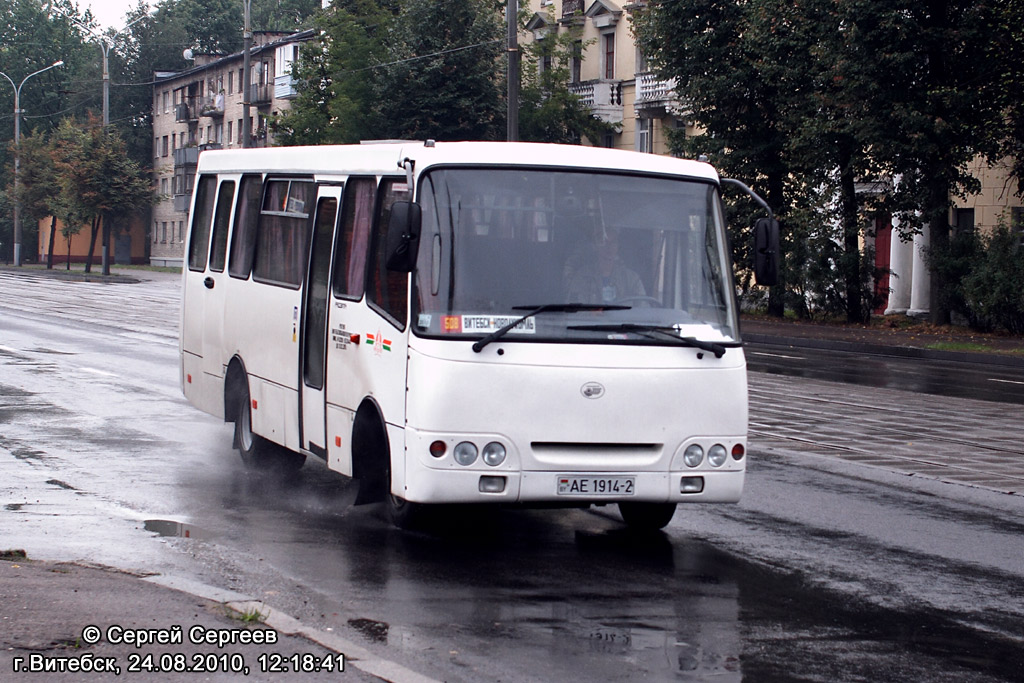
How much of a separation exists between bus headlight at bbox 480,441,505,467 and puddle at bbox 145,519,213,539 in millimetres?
1842

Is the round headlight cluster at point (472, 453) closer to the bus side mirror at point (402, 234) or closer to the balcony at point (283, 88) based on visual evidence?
the bus side mirror at point (402, 234)

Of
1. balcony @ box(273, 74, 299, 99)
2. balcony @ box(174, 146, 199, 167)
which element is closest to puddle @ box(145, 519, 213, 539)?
balcony @ box(273, 74, 299, 99)

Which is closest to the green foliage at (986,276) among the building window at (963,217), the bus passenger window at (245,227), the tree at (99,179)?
the building window at (963,217)

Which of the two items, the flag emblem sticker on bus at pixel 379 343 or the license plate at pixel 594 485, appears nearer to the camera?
the license plate at pixel 594 485

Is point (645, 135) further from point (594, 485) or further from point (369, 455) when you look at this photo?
point (594, 485)

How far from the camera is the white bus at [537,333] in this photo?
314 inches

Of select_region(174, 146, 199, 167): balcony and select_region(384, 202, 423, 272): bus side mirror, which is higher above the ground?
select_region(174, 146, 199, 167): balcony

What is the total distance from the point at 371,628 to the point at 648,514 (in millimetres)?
3022

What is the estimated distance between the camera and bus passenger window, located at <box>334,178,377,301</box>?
29.9 feet

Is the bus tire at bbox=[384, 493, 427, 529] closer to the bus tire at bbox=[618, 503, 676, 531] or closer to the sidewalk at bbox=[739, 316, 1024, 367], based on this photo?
the bus tire at bbox=[618, 503, 676, 531]

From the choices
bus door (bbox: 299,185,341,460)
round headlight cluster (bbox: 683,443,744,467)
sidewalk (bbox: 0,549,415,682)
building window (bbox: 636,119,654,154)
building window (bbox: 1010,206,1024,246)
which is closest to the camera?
sidewalk (bbox: 0,549,415,682)

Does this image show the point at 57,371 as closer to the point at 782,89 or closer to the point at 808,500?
the point at 808,500

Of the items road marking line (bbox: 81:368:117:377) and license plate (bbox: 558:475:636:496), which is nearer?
license plate (bbox: 558:475:636:496)

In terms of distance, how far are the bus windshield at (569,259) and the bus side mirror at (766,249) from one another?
30 centimetres
